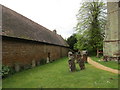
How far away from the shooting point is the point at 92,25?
25016mm

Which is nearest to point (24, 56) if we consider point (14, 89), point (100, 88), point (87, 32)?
point (14, 89)

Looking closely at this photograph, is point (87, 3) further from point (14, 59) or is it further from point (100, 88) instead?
point (100, 88)

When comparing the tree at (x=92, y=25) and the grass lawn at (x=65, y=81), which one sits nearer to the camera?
the grass lawn at (x=65, y=81)

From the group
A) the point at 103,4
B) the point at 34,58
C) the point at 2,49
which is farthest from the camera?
the point at 103,4

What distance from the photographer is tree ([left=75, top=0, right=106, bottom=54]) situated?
24.3 meters

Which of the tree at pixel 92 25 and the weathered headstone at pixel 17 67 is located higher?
the tree at pixel 92 25

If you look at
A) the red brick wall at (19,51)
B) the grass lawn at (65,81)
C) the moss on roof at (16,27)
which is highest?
the moss on roof at (16,27)

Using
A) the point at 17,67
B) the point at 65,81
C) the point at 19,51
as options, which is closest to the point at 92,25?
the point at 19,51

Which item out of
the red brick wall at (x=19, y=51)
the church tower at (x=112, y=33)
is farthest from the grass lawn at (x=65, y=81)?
the church tower at (x=112, y=33)

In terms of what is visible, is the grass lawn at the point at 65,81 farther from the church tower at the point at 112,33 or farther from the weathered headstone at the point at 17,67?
the church tower at the point at 112,33

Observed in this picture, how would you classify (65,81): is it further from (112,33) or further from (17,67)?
(112,33)

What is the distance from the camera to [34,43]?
42.3ft

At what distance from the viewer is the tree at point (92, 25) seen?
24328mm

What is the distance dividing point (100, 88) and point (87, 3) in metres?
23.9
